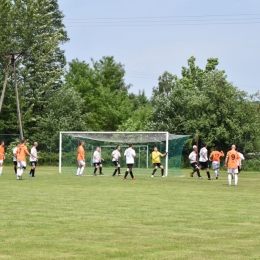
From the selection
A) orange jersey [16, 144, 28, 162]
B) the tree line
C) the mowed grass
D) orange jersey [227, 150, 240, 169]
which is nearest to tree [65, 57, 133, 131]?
the tree line

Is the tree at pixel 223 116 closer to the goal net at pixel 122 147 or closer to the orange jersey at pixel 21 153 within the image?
the goal net at pixel 122 147

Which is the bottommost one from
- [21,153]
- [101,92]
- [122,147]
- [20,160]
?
[20,160]

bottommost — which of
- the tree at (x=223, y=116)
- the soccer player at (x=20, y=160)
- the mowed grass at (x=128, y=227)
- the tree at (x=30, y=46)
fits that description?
the mowed grass at (x=128, y=227)

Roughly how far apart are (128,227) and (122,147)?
37344mm

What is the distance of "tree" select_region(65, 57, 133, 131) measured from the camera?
83625mm

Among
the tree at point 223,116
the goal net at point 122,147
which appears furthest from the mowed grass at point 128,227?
the tree at point 223,116

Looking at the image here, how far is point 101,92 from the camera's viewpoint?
8544cm

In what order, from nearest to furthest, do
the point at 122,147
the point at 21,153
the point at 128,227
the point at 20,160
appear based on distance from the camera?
the point at 128,227 → the point at 20,160 → the point at 21,153 → the point at 122,147

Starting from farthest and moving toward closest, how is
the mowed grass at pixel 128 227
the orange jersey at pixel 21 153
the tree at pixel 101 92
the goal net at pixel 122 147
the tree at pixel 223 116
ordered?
the tree at pixel 101 92
the tree at pixel 223 116
the goal net at pixel 122 147
the orange jersey at pixel 21 153
the mowed grass at pixel 128 227

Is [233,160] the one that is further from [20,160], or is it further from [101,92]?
[101,92]

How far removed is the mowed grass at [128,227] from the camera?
10562 mm

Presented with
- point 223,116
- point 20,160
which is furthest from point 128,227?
point 223,116

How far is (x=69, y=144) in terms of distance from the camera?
46625 mm

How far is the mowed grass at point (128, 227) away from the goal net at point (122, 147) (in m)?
22.0
